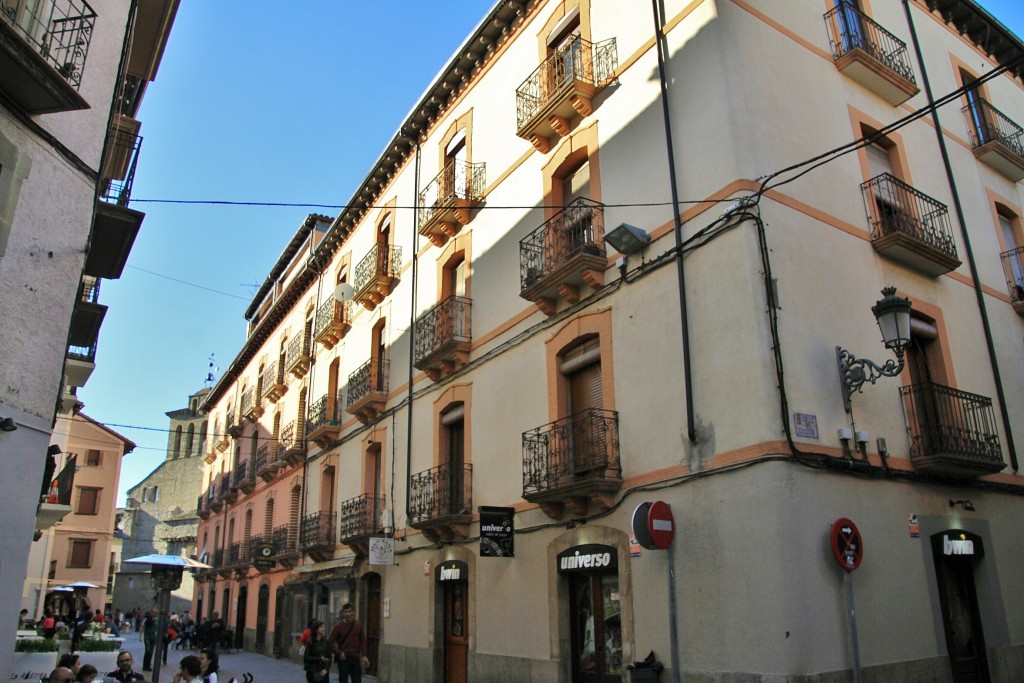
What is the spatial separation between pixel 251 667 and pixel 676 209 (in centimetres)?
1846

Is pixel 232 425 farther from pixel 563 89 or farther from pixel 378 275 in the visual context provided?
pixel 563 89

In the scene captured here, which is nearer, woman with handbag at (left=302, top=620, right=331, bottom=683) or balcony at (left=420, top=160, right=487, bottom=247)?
woman with handbag at (left=302, top=620, right=331, bottom=683)

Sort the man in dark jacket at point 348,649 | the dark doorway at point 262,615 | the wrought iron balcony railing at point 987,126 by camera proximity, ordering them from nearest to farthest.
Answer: the man in dark jacket at point 348,649
the wrought iron balcony railing at point 987,126
the dark doorway at point 262,615

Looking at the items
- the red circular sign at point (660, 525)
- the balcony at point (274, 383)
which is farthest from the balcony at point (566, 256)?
the balcony at point (274, 383)

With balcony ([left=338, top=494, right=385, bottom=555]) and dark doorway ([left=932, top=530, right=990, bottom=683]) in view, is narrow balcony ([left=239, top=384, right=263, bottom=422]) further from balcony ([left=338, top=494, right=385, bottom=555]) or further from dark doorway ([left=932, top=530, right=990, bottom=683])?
dark doorway ([left=932, top=530, right=990, bottom=683])

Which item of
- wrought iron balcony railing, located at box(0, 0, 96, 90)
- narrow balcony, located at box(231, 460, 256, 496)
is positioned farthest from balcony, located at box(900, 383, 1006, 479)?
narrow balcony, located at box(231, 460, 256, 496)

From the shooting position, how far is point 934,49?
49.8 ft

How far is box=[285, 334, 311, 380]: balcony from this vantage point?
85.8 ft

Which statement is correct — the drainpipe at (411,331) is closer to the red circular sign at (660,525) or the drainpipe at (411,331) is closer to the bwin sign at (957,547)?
the red circular sign at (660,525)

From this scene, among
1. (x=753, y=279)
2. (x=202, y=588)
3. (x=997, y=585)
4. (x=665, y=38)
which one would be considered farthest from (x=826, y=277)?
(x=202, y=588)

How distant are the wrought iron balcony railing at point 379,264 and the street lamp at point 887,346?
12.5m

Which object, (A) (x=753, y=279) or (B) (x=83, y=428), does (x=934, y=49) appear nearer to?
(A) (x=753, y=279)

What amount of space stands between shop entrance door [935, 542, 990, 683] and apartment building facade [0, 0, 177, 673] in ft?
37.2

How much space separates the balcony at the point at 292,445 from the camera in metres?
25.1
